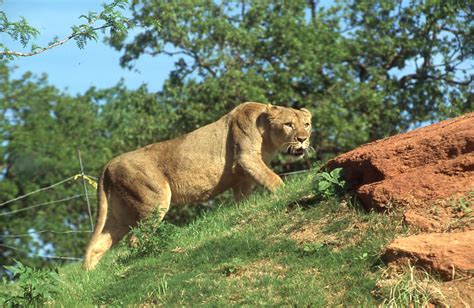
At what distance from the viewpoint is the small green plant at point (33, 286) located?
880 centimetres

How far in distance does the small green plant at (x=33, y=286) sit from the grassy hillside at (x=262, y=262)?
27 cm

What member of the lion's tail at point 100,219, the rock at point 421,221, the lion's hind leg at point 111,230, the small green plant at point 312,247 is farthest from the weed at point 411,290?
the lion's tail at point 100,219

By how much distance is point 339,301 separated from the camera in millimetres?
7504

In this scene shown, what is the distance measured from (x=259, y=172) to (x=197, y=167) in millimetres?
1027

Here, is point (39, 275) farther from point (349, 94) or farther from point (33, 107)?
point (33, 107)

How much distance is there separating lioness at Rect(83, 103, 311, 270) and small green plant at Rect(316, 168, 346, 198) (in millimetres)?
2738

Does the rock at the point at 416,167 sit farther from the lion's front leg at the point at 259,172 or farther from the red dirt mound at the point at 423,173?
the lion's front leg at the point at 259,172

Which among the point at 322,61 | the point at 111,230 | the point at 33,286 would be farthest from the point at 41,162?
the point at 33,286

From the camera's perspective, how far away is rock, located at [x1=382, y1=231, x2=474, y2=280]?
7.33 m

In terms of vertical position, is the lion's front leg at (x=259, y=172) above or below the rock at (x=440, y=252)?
above

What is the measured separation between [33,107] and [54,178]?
14.9ft

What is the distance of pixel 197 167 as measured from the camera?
13.0 m

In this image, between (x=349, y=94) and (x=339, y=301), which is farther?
(x=349, y=94)

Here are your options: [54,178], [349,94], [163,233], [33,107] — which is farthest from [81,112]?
[163,233]
